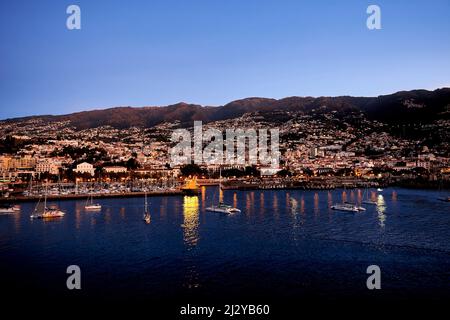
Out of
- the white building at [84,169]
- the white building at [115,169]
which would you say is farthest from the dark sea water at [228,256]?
the white building at [115,169]

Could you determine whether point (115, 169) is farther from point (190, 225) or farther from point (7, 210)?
point (190, 225)

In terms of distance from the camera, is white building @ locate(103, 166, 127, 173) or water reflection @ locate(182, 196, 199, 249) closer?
water reflection @ locate(182, 196, 199, 249)

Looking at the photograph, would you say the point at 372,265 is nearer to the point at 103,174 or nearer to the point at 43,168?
the point at 103,174

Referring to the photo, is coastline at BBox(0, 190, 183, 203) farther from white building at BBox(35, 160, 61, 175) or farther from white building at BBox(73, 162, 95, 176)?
white building at BBox(35, 160, 61, 175)

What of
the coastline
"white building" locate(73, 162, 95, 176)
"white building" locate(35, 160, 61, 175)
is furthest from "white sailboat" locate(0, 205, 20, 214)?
"white building" locate(35, 160, 61, 175)

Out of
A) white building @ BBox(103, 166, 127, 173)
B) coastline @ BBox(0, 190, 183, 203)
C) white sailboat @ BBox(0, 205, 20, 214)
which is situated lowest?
coastline @ BBox(0, 190, 183, 203)

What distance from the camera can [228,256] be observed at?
16.7 m

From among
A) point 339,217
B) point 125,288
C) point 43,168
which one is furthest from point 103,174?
point 125,288

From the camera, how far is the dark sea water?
41.8ft

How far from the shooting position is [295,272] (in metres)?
14.5

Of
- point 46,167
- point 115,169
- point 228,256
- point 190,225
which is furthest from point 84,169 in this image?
point 228,256

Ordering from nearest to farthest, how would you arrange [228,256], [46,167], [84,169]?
1. [228,256]
2. [46,167]
3. [84,169]
